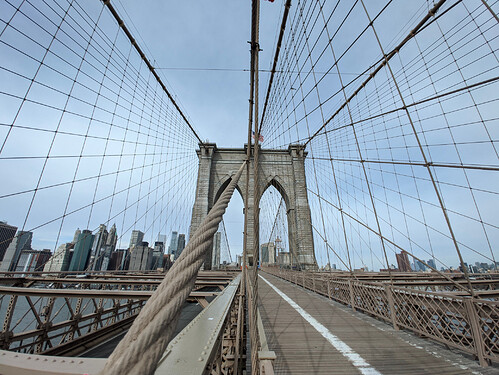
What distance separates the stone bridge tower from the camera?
1828 centimetres

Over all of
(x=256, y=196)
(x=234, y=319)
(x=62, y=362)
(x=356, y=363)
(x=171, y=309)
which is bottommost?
(x=356, y=363)

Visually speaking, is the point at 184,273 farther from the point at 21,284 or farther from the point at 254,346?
the point at 21,284

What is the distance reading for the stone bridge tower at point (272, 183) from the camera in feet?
60.0

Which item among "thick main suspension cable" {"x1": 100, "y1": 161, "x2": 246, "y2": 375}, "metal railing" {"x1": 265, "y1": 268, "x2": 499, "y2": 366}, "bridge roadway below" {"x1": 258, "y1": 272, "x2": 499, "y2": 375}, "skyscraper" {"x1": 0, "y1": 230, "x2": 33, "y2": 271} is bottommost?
"bridge roadway below" {"x1": 258, "y1": 272, "x2": 499, "y2": 375}

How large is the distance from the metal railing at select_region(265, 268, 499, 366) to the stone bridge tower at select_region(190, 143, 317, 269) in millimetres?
14127

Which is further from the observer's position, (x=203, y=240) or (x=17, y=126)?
(x=17, y=126)

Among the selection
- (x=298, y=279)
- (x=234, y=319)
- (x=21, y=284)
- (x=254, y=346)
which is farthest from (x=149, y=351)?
(x=298, y=279)

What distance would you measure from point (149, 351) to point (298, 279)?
9.65 meters

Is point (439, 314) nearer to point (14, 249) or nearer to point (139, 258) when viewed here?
point (14, 249)

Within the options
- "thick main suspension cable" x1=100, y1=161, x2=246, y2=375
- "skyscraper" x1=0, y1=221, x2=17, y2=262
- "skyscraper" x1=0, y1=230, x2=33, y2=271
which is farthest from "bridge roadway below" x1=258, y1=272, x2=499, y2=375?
"skyscraper" x1=0, y1=221, x2=17, y2=262

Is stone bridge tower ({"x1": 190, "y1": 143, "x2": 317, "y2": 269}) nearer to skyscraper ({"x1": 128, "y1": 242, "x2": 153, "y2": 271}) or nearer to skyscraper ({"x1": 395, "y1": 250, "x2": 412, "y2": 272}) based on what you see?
skyscraper ({"x1": 128, "y1": 242, "x2": 153, "y2": 271})

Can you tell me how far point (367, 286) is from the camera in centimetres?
394

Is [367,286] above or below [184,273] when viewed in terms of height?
below

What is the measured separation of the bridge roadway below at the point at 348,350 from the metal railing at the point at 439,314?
6.5 inches
